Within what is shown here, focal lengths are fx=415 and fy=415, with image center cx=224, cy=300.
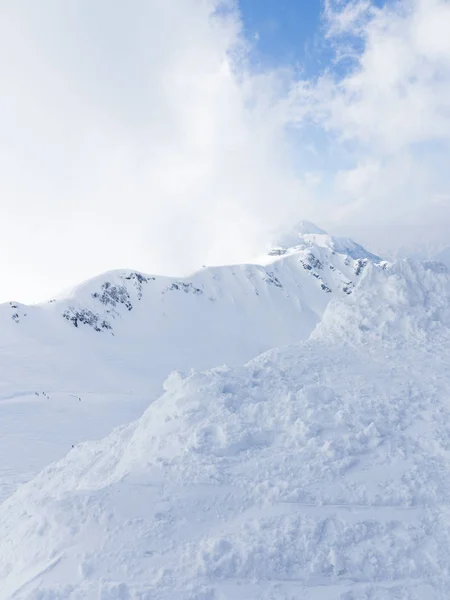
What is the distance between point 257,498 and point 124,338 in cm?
4404

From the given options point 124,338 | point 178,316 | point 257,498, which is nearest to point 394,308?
point 257,498

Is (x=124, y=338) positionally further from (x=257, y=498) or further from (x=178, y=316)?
(x=257, y=498)

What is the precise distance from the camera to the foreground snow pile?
5809mm

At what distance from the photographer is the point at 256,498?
6996mm

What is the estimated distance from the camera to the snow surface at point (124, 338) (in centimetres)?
2290

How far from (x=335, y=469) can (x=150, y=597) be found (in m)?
3.73

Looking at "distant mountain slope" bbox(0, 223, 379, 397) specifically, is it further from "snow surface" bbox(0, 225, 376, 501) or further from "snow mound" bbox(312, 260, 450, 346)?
"snow mound" bbox(312, 260, 450, 346)

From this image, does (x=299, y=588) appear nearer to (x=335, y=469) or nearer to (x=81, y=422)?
(x=335, y=469)

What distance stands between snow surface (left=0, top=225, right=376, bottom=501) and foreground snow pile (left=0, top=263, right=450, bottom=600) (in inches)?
320

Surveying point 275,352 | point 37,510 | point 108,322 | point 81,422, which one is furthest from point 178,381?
point 108,322

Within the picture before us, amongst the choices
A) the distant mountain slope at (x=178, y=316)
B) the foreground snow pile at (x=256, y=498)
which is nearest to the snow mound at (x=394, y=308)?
the foreground snow pile at (x=256, y=498)

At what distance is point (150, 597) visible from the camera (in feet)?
17.9

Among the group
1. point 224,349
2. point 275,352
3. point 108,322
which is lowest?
point 224,349

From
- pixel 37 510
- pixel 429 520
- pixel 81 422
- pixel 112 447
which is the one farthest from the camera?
pixel 81 422
